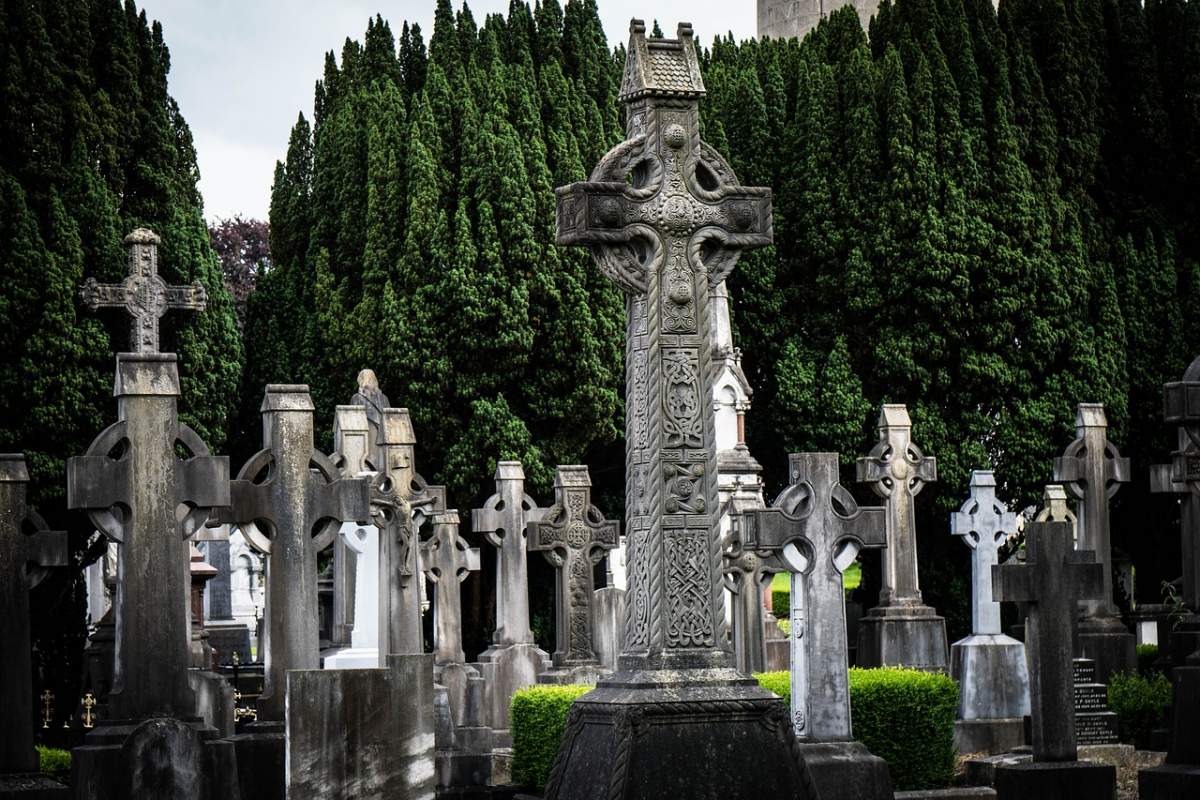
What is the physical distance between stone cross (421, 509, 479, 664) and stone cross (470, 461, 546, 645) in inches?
16.8

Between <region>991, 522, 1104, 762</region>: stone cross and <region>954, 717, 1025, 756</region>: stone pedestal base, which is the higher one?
<region>991, 522, 1104, 762</region>: stone cross

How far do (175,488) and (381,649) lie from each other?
403cm

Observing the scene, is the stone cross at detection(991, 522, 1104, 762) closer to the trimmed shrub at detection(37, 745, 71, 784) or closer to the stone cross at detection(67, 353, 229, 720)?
the stone cross at detection(67, 353, 229, 720)

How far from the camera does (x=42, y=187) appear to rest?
24.6m

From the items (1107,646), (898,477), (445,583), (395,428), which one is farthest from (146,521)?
(1107,646)

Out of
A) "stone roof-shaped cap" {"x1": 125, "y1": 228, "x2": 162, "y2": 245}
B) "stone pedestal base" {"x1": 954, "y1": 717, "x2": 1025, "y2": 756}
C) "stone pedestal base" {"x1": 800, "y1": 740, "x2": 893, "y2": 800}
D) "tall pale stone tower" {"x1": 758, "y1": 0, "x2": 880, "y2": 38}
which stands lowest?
"stone pedestal base" {"x1": 954, "y1": 717, "x2": 1025, "y2": 756}

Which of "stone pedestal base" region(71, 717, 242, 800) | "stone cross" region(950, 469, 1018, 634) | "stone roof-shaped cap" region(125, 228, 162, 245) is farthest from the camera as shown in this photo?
"stone cross" region(950, 469, 1018, 634)

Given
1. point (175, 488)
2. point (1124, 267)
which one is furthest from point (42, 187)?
point (1124, 267)

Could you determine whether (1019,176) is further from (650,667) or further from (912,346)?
(650,667)

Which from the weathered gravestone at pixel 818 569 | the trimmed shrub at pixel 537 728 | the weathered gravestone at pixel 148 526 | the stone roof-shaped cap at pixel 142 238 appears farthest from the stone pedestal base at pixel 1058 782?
the stone roof-shaped cap at pixel 142 238

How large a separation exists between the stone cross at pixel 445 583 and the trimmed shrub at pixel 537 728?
3337 mm

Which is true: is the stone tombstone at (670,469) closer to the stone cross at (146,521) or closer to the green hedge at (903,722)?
the stone cross at (146,521)

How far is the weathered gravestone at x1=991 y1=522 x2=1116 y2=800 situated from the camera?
13.4 m

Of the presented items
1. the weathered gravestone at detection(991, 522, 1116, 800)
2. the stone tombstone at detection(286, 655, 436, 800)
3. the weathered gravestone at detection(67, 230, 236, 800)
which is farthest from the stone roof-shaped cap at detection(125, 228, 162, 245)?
the stone tombstone at detection(286, 655, 436, 800)
